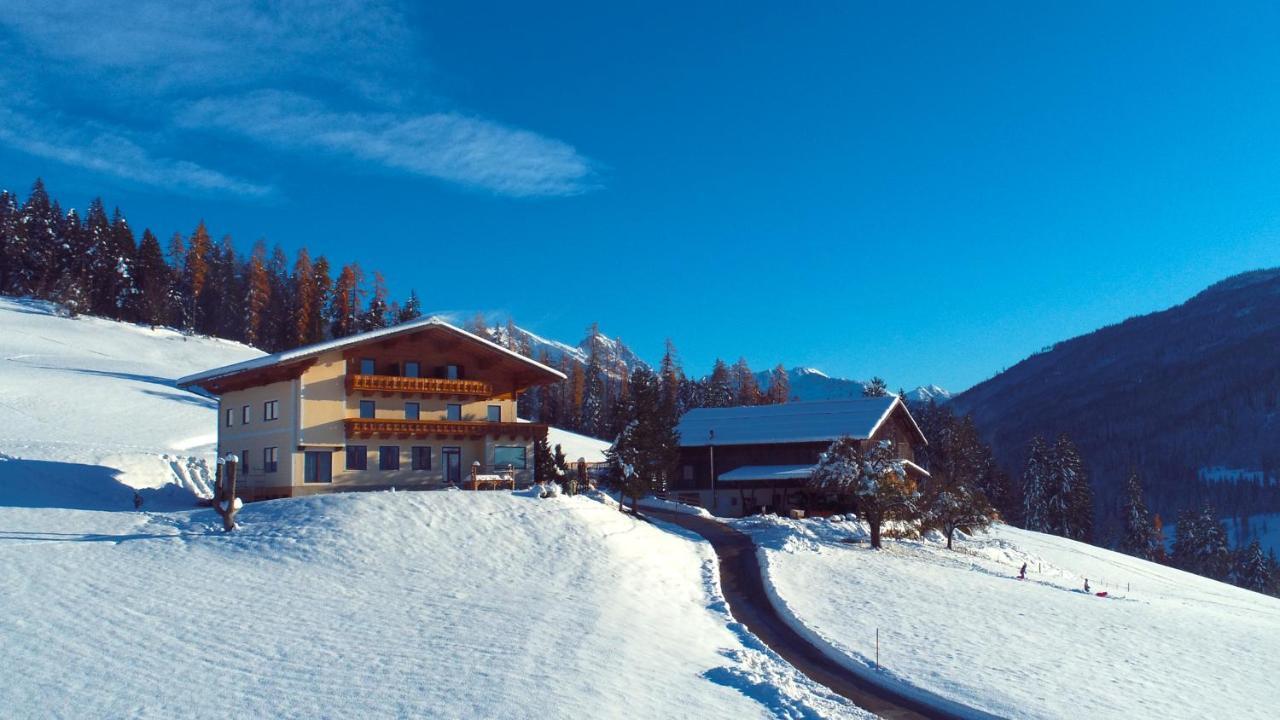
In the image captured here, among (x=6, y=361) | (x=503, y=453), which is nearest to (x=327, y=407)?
(x=503, y=453)

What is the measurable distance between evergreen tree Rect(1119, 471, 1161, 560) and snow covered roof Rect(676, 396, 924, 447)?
3605 centimetres

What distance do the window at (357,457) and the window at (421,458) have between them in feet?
7.41

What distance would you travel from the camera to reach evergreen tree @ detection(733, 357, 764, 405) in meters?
121

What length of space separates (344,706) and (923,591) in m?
21.5

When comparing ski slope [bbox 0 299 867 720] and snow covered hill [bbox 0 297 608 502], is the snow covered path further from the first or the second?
snow covered hill [bbox 0 297 608 502]

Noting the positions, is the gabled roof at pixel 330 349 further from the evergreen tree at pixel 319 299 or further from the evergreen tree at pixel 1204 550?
the evergreen tree at pixel 1204 550

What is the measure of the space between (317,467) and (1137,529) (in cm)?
7918

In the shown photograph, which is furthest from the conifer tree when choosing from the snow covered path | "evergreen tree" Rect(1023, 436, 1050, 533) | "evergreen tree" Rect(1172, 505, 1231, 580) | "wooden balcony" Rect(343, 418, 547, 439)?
"evergreen tree" Rect(1172, 505, 1231, 580)

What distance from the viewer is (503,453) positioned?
44250mm

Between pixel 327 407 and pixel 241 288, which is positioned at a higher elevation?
pixel 241 288

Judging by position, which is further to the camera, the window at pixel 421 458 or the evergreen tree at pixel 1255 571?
the evergreen tree at pixel 1255 571

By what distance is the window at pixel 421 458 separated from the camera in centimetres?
4162

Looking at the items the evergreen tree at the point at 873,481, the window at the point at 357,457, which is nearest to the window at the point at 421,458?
the window at the point at 357,457

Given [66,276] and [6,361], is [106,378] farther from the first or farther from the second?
[66,276]
